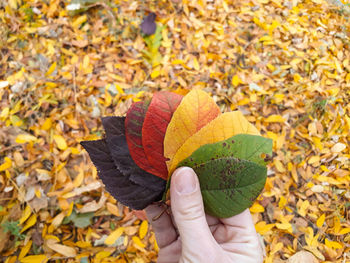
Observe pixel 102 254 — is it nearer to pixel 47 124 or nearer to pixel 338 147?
pixel 47 124

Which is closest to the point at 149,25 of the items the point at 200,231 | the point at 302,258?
the point at 200,231

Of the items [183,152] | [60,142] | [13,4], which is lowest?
[60,142]

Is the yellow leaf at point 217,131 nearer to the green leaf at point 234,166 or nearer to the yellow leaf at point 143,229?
the green leaf at point 234,166

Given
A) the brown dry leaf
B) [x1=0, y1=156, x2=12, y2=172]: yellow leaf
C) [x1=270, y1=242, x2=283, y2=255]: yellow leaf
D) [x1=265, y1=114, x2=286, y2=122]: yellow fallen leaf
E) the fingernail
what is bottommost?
the brown dry leaf

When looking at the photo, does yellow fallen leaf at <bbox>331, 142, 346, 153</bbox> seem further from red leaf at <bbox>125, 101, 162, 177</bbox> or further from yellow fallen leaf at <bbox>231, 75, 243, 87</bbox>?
red leaf at <bbox>125, 101, 162, 177</bbox>

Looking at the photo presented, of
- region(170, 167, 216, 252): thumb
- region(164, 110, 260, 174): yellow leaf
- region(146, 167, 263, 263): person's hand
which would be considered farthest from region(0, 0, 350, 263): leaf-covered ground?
region(164, 110, 260, 174): yellow leaf

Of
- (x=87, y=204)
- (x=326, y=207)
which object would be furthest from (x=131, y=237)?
(x=326, y=207)

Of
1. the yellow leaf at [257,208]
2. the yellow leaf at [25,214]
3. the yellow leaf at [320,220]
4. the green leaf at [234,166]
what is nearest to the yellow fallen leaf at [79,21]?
the yellow leaf at [25,214]
